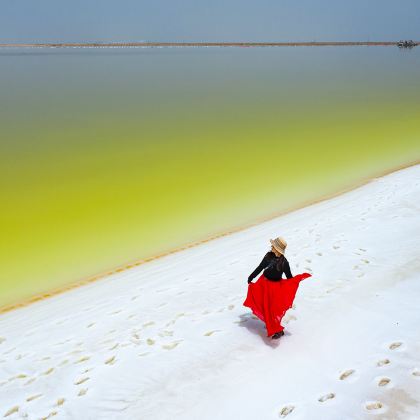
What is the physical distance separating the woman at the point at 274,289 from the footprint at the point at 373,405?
4.25ft

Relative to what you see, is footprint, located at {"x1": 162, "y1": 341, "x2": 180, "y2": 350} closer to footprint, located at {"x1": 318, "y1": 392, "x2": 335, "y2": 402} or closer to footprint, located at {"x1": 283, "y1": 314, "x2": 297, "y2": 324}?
footprint, located at {"x1": 283, "y1": 314, "x2": 297, "y2": 324}

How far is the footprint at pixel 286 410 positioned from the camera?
12.6 feet

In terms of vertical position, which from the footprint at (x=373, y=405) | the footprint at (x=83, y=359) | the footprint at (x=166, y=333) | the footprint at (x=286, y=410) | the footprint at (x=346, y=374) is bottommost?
the footprint at (x=373, y=405)

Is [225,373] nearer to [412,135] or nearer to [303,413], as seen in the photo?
[303,413]

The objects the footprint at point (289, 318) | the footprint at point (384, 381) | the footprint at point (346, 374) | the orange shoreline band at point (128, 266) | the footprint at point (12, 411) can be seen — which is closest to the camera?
the footprint at point (384, 381)

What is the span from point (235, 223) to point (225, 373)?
6.38 metres

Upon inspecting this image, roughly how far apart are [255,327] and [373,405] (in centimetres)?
→ 178

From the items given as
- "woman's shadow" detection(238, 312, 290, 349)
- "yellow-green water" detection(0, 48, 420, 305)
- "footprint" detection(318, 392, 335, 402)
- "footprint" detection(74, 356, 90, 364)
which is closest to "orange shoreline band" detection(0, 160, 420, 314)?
"yellow-green water" detection(0, 48, 420, 305)

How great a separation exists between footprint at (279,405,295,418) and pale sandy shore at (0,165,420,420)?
0.6 inches

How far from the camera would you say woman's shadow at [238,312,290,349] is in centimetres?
495

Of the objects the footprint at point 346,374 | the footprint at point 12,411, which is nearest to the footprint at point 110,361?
the footprint at point 12,411

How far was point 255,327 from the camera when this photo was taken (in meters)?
5.32

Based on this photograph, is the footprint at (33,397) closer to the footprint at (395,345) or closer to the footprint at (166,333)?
the footprint at (166,333)

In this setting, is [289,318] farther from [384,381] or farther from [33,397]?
[33,397]
